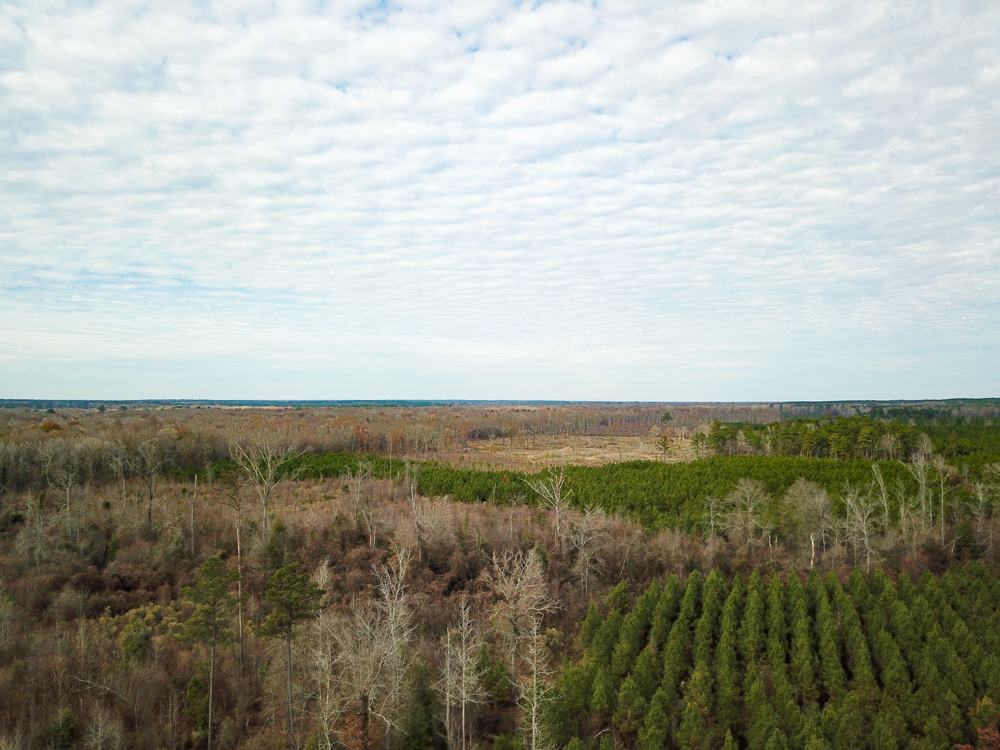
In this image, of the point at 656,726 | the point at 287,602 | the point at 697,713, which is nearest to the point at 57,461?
the point at 287,602

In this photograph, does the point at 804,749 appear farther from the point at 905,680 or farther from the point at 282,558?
the point at 282,558

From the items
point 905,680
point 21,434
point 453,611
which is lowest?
point 453,611

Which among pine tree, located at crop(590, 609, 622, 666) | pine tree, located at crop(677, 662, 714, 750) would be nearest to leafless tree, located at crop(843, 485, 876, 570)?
pine tree, located at crop(590, 609, 622, 666)

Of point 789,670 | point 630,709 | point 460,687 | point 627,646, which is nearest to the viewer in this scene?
point 460,687

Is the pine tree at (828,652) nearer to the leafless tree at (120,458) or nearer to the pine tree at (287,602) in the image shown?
the pine tree at (287,602)

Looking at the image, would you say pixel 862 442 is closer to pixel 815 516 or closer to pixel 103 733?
pixel 815 516

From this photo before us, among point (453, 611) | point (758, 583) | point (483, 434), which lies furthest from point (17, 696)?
point (483, 434)

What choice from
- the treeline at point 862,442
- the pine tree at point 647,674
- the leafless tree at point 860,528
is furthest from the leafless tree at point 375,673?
the treeline at point 862,442
